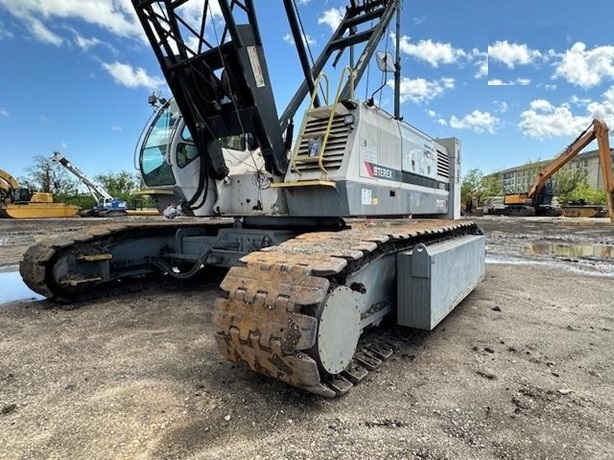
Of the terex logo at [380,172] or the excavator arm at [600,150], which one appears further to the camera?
the excavator arm at [600,150]

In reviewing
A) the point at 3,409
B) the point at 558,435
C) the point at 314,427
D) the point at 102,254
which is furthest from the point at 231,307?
the point at 102,254

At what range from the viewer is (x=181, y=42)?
4.66 metres

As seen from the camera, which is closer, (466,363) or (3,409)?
(3,409)

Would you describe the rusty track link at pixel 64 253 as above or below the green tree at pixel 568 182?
below

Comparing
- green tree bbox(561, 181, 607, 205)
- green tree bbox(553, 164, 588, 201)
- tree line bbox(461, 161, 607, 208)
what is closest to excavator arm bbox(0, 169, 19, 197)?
tree line bbox(461, 161, 607, 208)

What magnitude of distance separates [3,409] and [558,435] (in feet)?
10.7

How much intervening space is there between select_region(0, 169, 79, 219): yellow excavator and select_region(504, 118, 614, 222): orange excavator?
3560 centimetres

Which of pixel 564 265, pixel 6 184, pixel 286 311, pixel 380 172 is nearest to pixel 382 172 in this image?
pixel 380 172

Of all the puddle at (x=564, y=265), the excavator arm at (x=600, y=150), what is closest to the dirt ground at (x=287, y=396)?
the puddle at (x=564, y=265)

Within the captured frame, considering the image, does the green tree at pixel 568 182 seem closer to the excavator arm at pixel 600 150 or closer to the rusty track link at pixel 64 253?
the excavator arm at pixel 600 150

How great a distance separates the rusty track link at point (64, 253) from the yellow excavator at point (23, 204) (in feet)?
97.2

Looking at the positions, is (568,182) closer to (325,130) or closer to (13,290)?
(325,130)

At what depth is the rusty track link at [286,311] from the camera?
2.47m

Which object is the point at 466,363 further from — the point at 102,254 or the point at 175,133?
the point at 102,254
